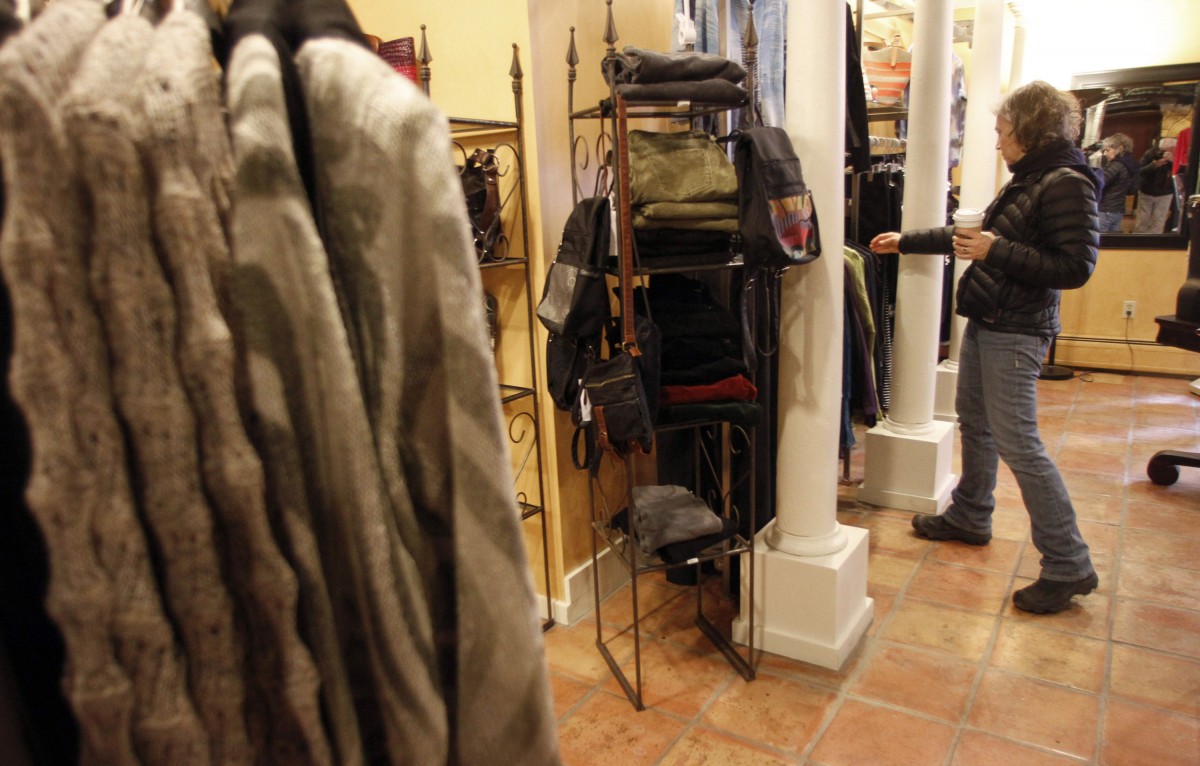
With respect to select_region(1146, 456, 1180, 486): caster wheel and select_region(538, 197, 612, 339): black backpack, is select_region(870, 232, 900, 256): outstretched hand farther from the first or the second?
select_region(1146, 456, 1180, 486): caster wheel

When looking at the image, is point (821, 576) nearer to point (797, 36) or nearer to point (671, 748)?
point (671, 748)

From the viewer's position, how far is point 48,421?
470 millimetres

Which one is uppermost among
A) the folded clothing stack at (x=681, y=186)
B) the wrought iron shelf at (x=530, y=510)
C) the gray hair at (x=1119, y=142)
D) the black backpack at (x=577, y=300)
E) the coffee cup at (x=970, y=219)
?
the gray hair at (x=1119, y=142)

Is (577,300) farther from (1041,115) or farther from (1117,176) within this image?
(1117,176)

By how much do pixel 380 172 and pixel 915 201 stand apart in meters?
3.02

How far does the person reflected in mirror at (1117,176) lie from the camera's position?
17.2ft

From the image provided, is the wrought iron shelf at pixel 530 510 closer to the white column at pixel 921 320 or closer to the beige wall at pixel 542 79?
the beige wall at pixel 542 79

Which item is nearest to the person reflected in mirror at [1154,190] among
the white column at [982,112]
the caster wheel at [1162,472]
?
the white column at [982,112]

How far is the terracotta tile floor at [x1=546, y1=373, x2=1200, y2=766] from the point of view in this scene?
1918mm

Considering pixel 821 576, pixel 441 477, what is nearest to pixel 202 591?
pixel 441 477

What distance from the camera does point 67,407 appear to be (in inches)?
18.7

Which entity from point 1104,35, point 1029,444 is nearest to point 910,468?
point 1029,444

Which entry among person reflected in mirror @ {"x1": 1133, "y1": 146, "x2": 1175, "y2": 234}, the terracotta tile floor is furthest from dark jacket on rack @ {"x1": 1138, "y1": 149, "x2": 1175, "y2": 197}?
the terracotta tile floor

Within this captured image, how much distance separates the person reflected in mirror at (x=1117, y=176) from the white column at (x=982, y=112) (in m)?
1.94
